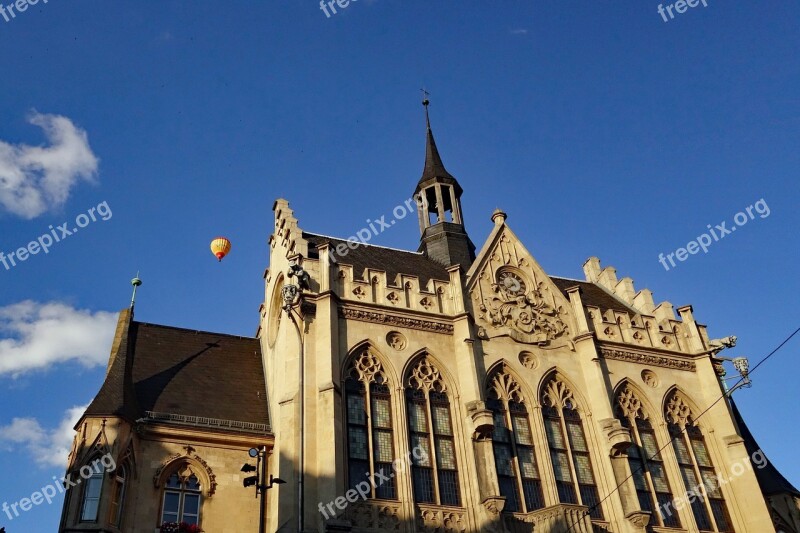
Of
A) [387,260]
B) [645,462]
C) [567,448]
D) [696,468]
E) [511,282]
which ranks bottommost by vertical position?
[696,468]

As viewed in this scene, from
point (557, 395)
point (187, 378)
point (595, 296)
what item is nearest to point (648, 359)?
point (557, 395)

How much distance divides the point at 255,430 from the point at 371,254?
913cm

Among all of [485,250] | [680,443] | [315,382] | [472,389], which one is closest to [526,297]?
[485,250]

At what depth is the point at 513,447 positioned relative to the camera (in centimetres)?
2423

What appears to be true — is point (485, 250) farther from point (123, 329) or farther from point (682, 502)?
point (123, 329)

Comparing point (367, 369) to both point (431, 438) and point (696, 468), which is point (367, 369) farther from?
point (696, 468)

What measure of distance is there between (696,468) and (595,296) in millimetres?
8931

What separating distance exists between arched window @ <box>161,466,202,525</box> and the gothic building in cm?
6

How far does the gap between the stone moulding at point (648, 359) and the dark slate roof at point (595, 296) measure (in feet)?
8.89

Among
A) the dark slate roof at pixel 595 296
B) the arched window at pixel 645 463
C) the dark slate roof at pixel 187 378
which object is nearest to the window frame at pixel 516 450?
the arched window at pixel 645 463

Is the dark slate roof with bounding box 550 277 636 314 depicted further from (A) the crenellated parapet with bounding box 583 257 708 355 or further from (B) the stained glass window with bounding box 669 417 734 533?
(B) the stained glass window with bounding box 669 417 734 533

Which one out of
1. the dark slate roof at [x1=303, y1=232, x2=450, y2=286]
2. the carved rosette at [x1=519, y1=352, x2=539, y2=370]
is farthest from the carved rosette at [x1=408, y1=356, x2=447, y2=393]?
the dark slate roof at [x1=303, y1=232, x2=450, y2=286]

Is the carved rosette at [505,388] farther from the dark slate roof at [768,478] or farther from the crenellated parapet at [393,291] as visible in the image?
the dark slate roof at [768,478]

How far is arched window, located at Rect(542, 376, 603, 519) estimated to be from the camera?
24.0 m
